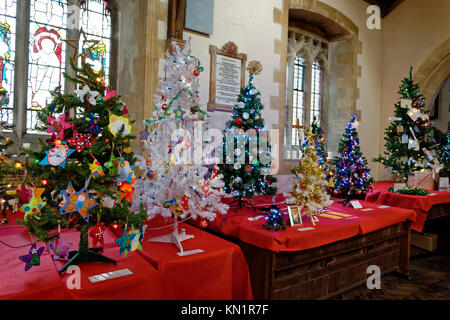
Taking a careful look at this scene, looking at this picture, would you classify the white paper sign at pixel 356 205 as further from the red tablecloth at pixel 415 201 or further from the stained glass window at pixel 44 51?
the stained glass window at pixel 44 51

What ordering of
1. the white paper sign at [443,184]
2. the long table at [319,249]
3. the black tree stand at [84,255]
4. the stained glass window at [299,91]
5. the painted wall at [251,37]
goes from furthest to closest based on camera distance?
the stained glass window at [299,91], the white paper sign at [443,184], the painted wall at [251,37], the long table at [319,249], the black tree stand at [84,255]

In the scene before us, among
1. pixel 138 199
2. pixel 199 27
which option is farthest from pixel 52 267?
pixel 199 27

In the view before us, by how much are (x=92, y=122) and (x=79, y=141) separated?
13 centimetres

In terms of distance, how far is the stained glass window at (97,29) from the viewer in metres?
4.36

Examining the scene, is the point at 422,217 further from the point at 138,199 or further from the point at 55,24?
the point at 55,24

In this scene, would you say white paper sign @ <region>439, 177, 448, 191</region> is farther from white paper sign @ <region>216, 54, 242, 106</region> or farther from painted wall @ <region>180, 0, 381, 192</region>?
white paper sign @ <region>216, 54, 242, 106</region>

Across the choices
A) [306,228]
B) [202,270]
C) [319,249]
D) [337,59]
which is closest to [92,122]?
[202,270]

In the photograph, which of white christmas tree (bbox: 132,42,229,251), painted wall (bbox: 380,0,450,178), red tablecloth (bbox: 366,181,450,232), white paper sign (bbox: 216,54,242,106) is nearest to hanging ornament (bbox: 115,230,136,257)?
white christmas tree (bbox: 132,42,229,251)

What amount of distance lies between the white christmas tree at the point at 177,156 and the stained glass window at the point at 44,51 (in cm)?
246

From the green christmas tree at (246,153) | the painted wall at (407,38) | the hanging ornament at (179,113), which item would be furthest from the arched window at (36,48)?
the painted wall at (407,38)

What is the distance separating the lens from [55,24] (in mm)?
4145

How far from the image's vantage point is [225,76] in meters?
4.71

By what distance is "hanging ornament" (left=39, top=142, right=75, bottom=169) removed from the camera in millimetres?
1552

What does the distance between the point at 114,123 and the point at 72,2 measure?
344 centimetres
